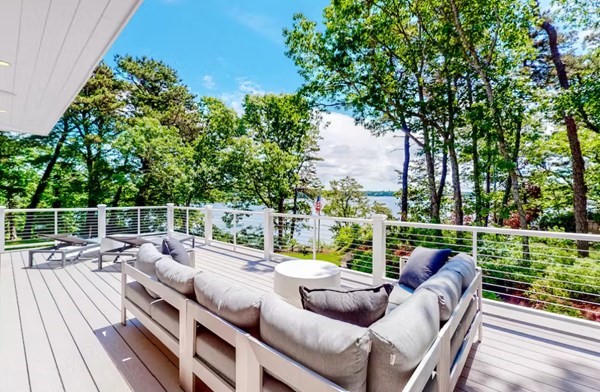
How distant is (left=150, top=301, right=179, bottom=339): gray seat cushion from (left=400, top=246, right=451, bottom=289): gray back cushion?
2.19 meters

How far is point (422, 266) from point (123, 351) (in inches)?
113

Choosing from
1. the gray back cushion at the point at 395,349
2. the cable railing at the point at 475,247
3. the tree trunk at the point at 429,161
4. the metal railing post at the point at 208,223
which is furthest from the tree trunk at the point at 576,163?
the gray back cushion at the point at 395,349

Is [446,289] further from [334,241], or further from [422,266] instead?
[334,241]

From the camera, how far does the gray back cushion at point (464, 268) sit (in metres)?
2.33

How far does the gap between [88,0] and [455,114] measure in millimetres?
11563

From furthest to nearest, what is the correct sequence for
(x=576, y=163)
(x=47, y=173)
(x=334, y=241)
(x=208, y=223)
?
(x=47, y=173) → (x=334, y=241) → (x=576, y=163) → (x=208, y=223)

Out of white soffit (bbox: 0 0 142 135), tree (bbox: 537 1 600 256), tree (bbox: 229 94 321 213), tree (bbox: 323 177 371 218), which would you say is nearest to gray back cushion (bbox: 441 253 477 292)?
white soffit (bbox: 0 0 142 135)

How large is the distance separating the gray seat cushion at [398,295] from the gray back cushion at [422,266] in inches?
2.9

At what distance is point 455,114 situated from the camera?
1099 centimetres

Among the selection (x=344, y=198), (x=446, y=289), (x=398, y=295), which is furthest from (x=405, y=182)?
(x=446, y=289)

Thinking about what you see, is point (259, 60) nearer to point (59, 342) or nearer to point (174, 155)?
point (174, 155)

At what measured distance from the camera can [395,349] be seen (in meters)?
1.25

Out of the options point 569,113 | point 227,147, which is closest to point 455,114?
point 569,113

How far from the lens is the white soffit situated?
83.7 inches
